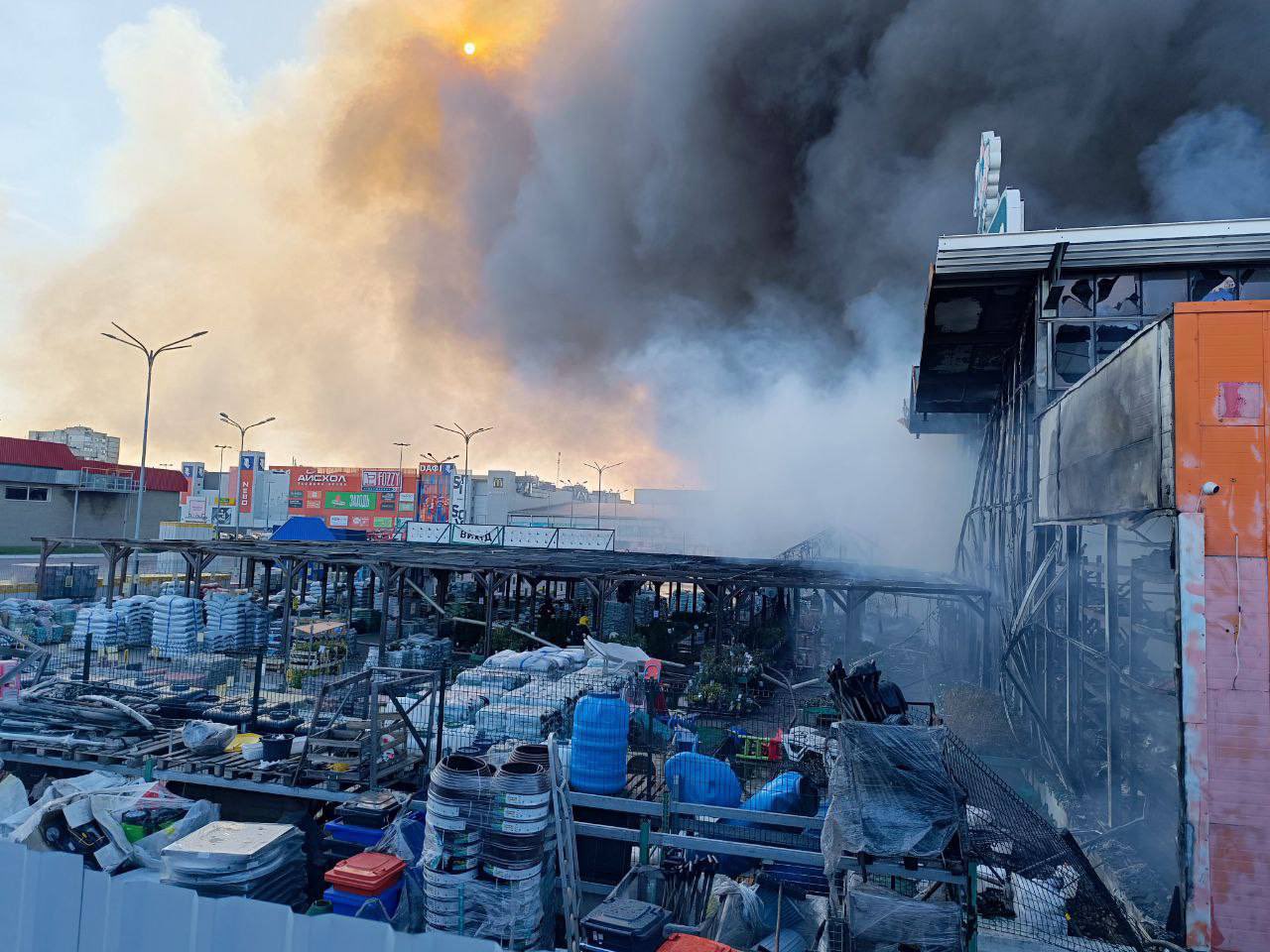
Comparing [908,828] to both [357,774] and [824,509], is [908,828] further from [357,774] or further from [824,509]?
[824,509]

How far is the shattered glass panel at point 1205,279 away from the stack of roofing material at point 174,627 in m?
26.7

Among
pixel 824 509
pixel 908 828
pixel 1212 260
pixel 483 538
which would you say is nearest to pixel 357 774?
pixel 908 828

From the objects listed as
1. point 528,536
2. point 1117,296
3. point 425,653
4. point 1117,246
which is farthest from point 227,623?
point 1117,296

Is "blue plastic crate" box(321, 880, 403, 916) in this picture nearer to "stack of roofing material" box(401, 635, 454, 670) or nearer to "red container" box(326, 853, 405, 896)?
"red container" box(326, 853, 405, 896)

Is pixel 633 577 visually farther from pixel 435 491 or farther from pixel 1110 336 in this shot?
pixel 435 491

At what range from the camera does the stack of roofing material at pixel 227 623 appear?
24281mm

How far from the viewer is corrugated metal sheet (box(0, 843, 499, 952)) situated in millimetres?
4004

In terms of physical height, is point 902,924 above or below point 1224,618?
below

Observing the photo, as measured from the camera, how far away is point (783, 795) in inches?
312

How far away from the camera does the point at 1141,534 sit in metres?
9.49

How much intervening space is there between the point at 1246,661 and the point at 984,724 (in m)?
8.52

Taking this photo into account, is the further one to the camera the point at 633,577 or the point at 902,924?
the point at 633,577

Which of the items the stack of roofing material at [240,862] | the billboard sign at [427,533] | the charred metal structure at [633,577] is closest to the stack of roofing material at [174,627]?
the charred metal structure at [633,577]

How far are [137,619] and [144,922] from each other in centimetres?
2368
